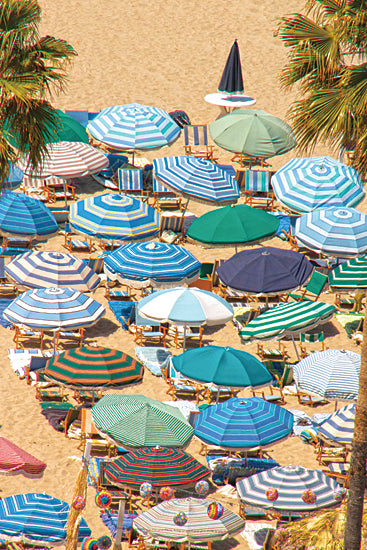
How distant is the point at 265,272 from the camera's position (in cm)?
1781

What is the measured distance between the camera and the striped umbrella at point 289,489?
11.7 m

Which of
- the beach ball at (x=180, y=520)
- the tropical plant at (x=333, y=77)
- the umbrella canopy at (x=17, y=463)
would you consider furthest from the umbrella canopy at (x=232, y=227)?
the beach ball at (x=180, y=520)

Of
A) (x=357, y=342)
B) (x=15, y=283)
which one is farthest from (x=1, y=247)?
(x=357, y=342)

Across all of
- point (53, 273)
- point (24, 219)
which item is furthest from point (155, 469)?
point (24, 219)

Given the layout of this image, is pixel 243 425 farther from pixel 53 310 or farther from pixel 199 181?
pixel 199 181

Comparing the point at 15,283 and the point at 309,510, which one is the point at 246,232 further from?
the point at 309,510

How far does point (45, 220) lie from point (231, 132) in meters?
8.45

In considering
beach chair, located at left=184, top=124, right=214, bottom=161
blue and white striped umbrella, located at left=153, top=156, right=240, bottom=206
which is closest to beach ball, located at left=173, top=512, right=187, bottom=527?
blue and white striped umbrella, located at left=153, top=156, right=240, bottom=206

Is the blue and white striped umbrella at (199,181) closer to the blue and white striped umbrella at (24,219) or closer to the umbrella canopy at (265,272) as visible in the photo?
the blue and white striped umbrella at (24,219)

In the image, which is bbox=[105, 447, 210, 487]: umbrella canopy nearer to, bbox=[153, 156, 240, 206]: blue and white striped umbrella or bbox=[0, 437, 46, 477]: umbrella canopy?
bbox=[0, 437, 46, 477]: umbrella canopy

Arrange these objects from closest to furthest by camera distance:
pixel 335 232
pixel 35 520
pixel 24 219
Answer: pixel 35 520
pixel 335 232
pixel 24 219

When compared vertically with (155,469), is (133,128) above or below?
above

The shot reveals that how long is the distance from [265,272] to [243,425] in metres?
5.31

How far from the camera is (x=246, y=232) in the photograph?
2003 cm
